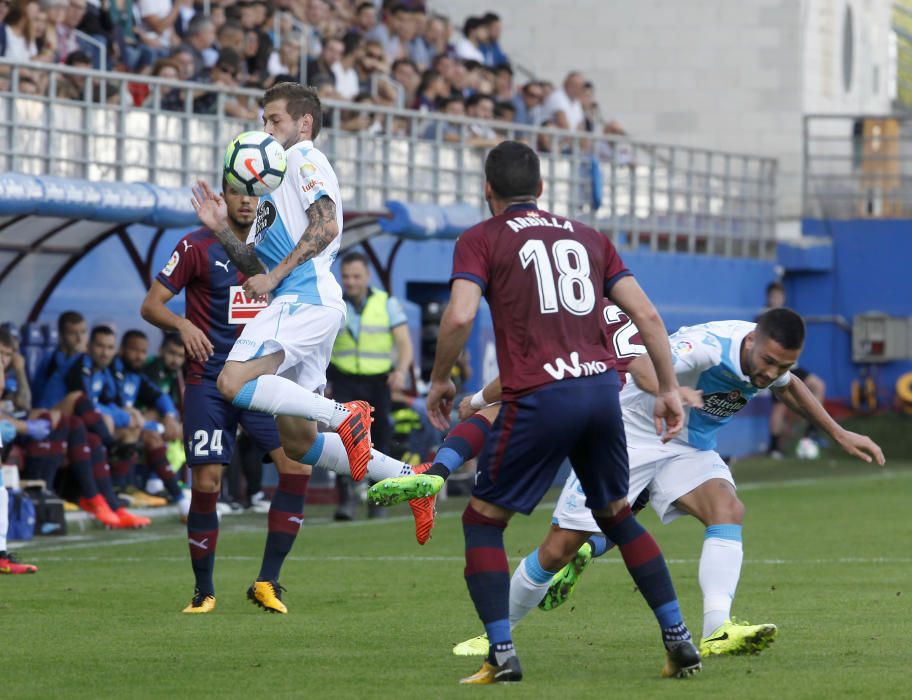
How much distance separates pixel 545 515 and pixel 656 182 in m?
10.2

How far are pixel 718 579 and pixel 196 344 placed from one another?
123 inches

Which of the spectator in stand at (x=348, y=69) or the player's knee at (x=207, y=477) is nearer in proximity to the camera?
the player's knee at (x=207, y=477)

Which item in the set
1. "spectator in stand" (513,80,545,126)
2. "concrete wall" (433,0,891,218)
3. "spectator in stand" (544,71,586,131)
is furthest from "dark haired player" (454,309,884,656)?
"concrete wall" (433,0,891,218)

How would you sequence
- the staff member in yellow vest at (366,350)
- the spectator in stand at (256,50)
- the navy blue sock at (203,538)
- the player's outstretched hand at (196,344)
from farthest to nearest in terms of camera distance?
the spectator in stand at (256,50), the staff member in yellow vest at (366,350), the player's outstretched hand at (196,344), the navy blue sock at (203,538)

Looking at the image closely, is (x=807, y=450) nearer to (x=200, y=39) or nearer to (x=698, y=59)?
(x=698, y=59)

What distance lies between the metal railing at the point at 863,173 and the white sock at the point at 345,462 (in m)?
20.7

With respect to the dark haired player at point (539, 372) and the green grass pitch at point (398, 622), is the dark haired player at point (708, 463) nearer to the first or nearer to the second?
the green grass pitch at point (398, 622)

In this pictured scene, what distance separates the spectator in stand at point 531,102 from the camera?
83.4ft

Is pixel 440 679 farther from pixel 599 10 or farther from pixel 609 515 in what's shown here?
pixel 599 10

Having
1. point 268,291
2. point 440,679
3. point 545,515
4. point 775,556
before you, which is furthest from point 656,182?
point 440,679

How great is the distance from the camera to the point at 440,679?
7172 mm

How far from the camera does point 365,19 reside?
23.1 meters

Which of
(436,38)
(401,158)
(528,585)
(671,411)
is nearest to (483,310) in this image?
(401,158)

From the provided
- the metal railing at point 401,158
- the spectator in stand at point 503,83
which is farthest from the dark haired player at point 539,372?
the spectator in stand at point 503,83
